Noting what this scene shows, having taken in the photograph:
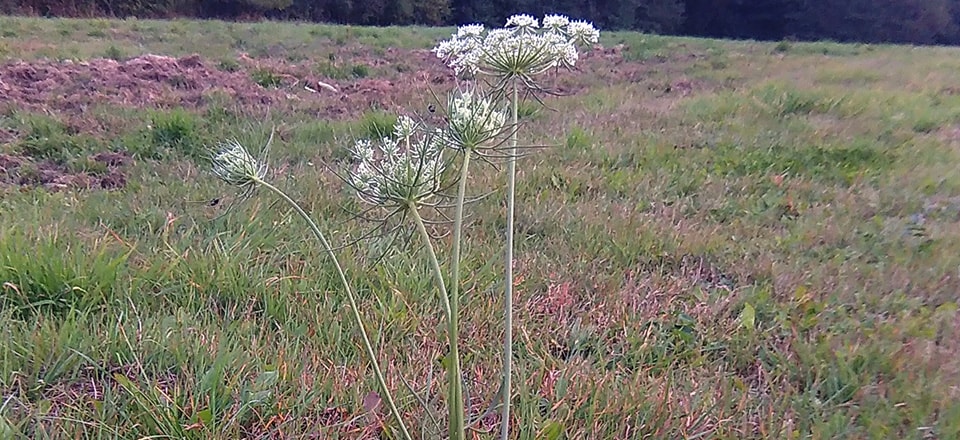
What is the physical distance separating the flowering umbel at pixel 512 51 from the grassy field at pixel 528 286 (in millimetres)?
801

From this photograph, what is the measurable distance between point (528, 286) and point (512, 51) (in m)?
1.35

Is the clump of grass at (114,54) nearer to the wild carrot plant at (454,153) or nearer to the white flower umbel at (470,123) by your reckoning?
the wild carrot plant at (454,153)

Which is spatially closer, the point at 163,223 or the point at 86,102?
the point at 163,223

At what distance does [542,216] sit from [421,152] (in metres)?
2.15

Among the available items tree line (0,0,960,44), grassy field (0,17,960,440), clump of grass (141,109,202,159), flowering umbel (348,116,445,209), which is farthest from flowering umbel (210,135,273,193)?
tree line (0,0,960,44)

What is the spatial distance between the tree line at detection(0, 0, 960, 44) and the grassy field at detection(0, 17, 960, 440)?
18.3 m

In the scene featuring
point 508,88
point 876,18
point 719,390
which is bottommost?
point 719,390

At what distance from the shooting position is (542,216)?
3.16m

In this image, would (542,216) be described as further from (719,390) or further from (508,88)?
(508,88)

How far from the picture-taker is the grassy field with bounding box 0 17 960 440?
162cm

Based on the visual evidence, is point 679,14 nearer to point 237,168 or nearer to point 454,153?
point 454,153

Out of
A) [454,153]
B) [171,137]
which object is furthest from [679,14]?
[454,153]

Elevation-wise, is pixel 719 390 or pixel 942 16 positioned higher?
pixel 942 16

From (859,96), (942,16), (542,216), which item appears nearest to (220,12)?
(859,96)
